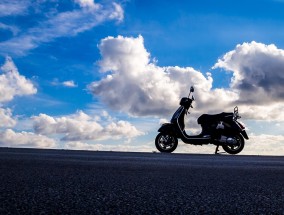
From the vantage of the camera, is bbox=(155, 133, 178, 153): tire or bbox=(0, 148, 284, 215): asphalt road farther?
bbox=(155, 133, 178, 153): tire

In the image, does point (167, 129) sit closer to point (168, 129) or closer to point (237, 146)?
point (168, 129)

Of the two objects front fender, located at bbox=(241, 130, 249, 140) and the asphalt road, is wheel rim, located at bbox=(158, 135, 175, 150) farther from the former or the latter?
the asphalt road

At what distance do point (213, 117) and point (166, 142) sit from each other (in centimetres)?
183

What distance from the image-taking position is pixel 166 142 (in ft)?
44.8

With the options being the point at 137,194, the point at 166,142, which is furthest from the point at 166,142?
the point at 137,194

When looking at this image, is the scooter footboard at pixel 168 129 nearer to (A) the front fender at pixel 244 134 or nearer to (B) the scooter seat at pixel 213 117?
(B) the scooter seat at pixel 213 117

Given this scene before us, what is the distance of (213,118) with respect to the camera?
1401 cm

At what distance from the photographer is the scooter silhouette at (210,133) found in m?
13.5

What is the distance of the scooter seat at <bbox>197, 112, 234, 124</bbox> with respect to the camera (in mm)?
13904

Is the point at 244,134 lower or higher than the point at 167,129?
lower

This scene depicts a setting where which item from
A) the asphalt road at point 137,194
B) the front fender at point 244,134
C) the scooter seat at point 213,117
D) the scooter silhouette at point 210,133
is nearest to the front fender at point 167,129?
the scooter silhouette at point 210,133

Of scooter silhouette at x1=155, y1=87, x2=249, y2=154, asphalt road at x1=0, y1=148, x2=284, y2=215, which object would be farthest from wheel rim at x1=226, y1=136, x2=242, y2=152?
asphalt road at x1=0, y1=148, x2=284, y2=215

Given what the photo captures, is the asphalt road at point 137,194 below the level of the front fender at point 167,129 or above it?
below

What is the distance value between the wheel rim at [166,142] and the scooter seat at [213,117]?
1.21 meters
